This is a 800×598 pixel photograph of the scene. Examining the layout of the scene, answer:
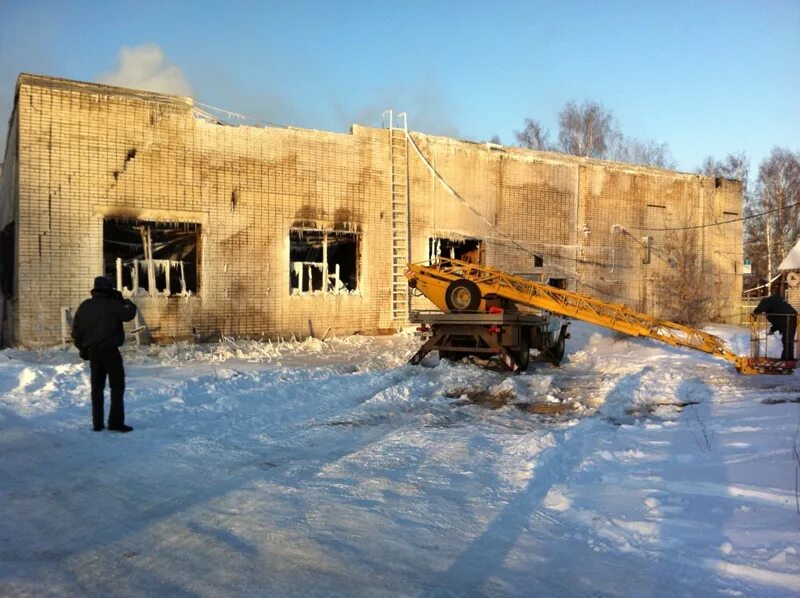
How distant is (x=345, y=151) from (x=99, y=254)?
24.0 feet

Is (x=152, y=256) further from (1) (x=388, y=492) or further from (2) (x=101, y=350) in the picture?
(1) (x=388, y=492)

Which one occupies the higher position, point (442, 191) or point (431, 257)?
point (442, 191)

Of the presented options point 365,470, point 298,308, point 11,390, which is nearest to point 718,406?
point 365,470

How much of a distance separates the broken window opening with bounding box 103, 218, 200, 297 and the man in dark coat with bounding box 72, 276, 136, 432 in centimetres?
884

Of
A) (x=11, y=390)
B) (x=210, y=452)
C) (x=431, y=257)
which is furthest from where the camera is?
(x=431, y=257)

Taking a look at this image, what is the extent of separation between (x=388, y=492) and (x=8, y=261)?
1552cm

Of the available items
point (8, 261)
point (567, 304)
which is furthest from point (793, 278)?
point (8, 261)

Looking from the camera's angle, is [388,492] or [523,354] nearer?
[388,492]

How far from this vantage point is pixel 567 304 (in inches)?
547

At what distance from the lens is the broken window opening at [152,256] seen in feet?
50.9

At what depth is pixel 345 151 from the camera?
18234 millimetres

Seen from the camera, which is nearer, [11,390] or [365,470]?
[365,470]

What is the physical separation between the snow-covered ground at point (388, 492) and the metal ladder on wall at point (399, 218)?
8.90 m

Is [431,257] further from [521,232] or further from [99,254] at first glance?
[99,254]
